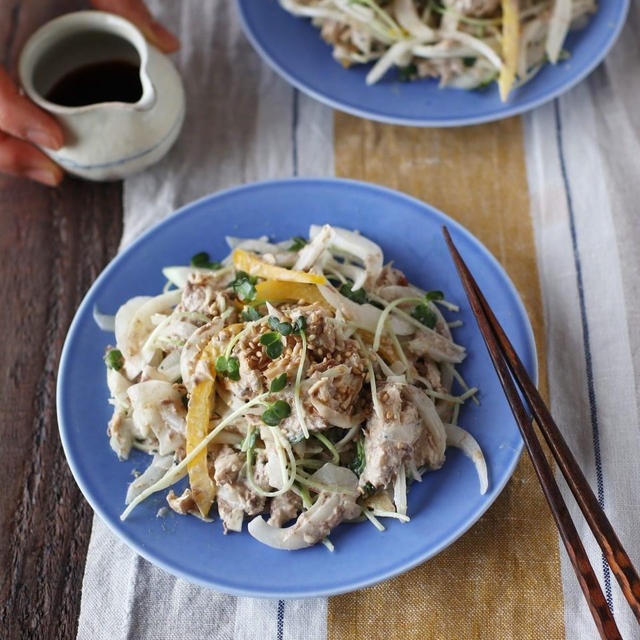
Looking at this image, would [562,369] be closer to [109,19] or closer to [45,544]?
[45,544]

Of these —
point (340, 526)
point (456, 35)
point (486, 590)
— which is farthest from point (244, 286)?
point (456, 35)

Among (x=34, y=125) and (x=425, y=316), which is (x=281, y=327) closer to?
(x=425, y=316)

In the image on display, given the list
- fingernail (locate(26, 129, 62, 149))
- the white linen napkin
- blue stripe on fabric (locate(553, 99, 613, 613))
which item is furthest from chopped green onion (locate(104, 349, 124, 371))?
blue stripe on fabric (locate(553, 99, 613, 613))

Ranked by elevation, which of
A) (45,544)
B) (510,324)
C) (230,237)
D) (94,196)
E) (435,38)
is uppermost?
(435,38)

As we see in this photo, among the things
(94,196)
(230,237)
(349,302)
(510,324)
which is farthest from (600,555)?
(94,196)

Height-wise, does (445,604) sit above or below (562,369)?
below

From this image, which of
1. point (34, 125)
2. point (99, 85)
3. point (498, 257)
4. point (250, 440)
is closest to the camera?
point (250, 440)

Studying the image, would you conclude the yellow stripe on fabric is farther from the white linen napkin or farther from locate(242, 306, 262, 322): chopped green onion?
locate(242, 306, 262, 322): chopped green onion

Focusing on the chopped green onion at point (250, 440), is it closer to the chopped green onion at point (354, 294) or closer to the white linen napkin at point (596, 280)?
the chopped green onion at point (354, 294)
